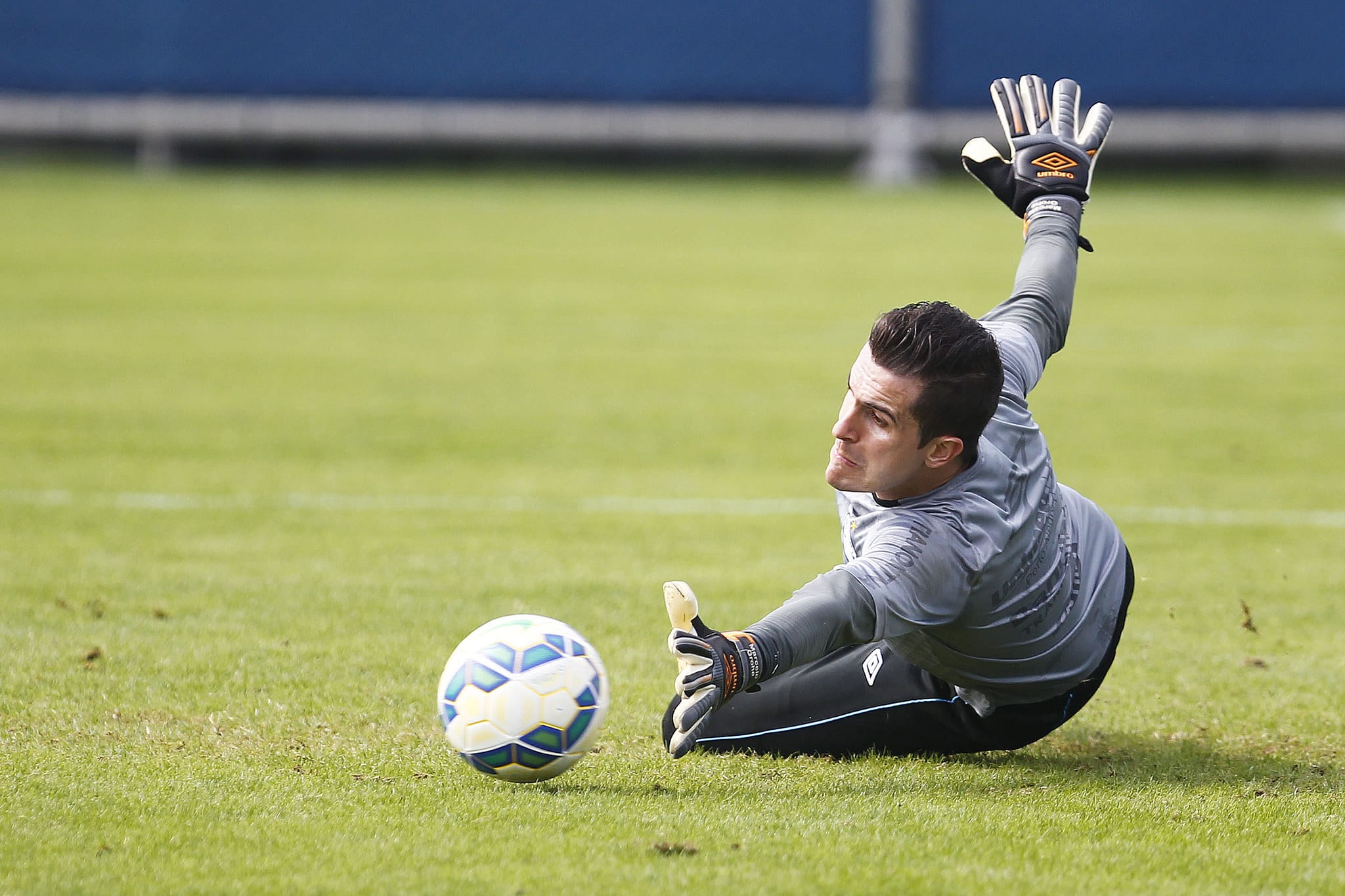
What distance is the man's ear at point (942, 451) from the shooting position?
4.18 meters

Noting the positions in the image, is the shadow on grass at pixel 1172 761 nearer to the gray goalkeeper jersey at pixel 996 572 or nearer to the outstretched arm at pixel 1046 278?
the gray goalkeeper jersey at pixel 996 572

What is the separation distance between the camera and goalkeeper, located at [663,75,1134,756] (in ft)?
13.3

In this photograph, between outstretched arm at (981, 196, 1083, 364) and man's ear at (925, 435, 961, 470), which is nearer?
man's ear at (925, 435, 961, 470)

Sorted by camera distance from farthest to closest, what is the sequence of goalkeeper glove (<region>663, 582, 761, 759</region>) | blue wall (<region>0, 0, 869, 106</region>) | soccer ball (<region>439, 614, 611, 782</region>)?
blue wall (<region>0, 0, 869, 106</region>), soccer ball (<region>439, 614, 611, 782</region>), goalkeeper glove (<region>663, 582, 761, 759</region>)

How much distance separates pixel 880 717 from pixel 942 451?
1.05m

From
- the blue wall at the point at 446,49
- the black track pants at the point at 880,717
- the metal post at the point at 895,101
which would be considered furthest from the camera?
the blue wall at the point at 446,49

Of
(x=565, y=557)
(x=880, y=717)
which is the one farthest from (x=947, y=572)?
(x=565, y=557)

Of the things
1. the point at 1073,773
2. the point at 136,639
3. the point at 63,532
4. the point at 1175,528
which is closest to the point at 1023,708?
the point at 1073,773

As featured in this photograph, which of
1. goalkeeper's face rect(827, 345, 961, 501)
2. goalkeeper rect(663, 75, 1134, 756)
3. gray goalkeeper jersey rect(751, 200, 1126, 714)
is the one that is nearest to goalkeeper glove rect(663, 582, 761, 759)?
goalkeeper rect(663, 75, 1134, 756)

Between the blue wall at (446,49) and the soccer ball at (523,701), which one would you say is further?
the blue wall at (446,49)

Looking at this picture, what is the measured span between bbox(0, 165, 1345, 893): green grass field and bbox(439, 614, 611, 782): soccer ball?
0.11 metres

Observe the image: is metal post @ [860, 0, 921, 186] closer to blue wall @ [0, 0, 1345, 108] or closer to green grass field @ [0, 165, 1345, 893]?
blue wall @ [0, 0, 1345, 108]

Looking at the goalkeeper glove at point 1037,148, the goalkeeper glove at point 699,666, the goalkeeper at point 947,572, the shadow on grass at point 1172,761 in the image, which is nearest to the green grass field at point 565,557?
the shadow on grass at point 1172,761

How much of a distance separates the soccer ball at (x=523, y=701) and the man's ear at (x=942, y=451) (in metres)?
1.10
